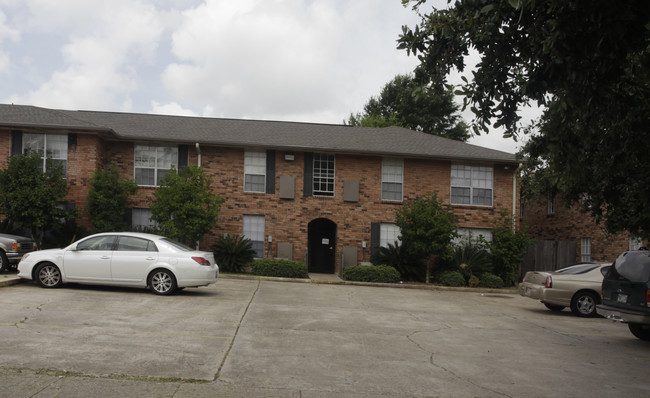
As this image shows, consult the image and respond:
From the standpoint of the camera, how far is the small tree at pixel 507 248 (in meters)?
22.4

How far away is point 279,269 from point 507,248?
9562 mm

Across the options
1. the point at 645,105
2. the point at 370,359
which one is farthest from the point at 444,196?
the point at 370,359

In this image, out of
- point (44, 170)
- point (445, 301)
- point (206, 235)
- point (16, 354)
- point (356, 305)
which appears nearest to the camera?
point (16, 354)

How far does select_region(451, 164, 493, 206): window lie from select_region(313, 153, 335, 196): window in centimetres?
542

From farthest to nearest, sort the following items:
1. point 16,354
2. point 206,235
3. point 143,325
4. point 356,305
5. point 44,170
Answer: point 206,235
point 44,170
point 356,305
point 143,325
point 16,354

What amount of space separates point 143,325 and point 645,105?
29.2 feet

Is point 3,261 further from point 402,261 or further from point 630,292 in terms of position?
point 630,292

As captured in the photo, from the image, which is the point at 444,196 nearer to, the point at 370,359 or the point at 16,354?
the point at 370,359

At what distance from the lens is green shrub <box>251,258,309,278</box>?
20.4 meters

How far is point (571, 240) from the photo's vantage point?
2666 cm

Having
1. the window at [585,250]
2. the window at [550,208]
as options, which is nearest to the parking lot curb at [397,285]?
the window at [585,250]

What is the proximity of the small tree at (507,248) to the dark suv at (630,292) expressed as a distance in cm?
1138

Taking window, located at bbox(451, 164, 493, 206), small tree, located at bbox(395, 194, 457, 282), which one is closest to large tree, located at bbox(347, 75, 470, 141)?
window, located at bbox(451, 164, 493, 206)

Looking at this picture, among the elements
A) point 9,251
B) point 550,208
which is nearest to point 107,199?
point 9,251
